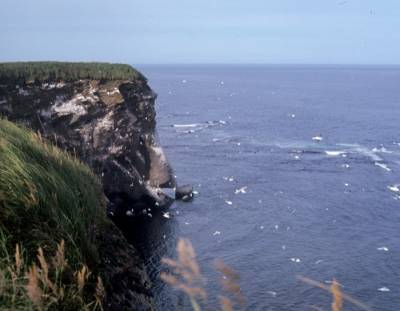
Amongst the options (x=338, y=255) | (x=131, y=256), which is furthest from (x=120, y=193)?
(x=131, y=256)

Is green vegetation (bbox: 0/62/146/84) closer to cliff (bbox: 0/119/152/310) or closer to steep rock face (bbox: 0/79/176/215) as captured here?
steep rock face (bbox: 0/79/176/215)

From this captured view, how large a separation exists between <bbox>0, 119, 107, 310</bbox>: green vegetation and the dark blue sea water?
21.3 meters

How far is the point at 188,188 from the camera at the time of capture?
52.9 m

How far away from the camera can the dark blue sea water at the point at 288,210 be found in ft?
105

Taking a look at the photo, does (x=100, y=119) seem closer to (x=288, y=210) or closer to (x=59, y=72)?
(x=59, y=72)

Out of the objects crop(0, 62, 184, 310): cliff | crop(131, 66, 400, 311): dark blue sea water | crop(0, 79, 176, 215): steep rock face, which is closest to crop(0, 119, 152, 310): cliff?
crop(131, 66, 400, 311): dark blue sea water

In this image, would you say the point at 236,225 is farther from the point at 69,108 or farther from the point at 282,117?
the point at 282,117

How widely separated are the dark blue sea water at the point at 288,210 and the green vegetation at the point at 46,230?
838 inches

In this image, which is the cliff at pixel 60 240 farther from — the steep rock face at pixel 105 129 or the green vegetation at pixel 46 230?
the steep rock face at pixel 105 129

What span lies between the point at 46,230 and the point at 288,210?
139 ft

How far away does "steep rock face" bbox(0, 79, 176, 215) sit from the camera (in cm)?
5016

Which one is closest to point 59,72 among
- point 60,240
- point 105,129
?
point 105,129

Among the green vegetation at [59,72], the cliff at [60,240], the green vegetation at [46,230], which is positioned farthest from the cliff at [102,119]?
the green vegetation at [46,230]

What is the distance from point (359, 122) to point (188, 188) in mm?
60116
